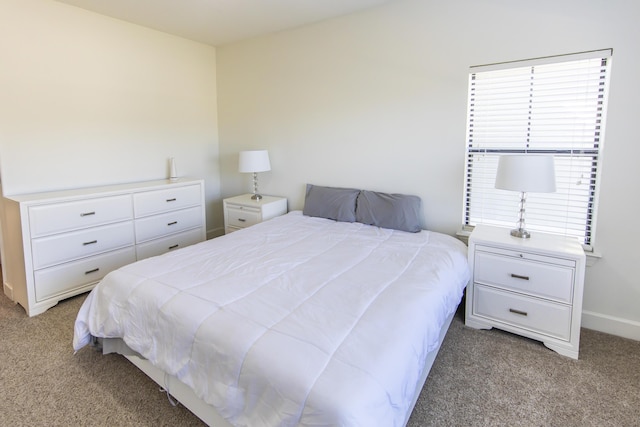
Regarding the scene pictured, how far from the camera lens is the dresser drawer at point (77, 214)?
2600 millimetres

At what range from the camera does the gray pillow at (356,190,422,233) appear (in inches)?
113

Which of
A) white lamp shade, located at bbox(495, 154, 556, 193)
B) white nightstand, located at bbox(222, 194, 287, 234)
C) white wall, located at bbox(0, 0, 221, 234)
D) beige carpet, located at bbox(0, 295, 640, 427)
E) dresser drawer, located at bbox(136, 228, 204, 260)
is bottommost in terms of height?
beige carpet, located at bbox(0, 295, 640, 427)

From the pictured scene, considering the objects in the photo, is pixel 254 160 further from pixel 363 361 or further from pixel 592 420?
pixel 592 420

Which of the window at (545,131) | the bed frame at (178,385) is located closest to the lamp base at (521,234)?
the window at (545,131)

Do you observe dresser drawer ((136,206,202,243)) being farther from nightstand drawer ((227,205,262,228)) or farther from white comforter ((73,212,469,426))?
white comforter ((73,212,469,426))

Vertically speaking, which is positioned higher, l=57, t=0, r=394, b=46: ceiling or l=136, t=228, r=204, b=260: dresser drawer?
l=57, t=0, r=394, b=46: ceiling

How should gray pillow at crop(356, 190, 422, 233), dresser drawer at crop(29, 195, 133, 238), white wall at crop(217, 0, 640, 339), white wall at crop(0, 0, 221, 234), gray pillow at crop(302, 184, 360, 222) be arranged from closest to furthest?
1. white wall at crop(217, 0, 640, 339)
2. dresser drawer at crop(29, 195, 133, 238)
3. white wall at crop(0, 0, 221, 234)
4. gray pillow at crop(356, 190, 422, 233)
5. gray pillow at crop(302, 184, 360, 222)

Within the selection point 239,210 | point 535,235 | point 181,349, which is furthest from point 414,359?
point 239,210

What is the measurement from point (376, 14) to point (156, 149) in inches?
102

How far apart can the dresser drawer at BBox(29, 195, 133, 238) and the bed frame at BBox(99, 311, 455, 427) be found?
115 centimetres

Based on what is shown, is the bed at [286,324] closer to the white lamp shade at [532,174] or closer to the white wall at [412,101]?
the white lamp shade at [532,174]

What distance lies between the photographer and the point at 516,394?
6.02ft

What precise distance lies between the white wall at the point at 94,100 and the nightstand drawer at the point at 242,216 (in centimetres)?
85

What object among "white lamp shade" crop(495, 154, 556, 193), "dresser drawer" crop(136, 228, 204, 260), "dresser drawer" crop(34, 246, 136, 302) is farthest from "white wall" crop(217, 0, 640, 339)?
"dresser drawer" crop(34, 246, 136, 302)
